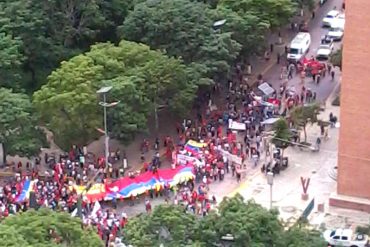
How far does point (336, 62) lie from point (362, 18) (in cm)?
1773

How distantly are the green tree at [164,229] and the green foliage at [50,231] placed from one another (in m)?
1.51

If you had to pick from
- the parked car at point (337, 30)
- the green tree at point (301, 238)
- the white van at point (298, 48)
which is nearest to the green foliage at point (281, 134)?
the white van at point (298, 48)

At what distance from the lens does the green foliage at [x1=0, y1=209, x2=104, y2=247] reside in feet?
138

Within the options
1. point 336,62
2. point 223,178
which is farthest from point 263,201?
point 336,62

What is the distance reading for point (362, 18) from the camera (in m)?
54.2

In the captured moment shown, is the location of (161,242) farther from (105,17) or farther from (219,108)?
(105,17)

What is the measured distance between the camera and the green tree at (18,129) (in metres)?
60.2

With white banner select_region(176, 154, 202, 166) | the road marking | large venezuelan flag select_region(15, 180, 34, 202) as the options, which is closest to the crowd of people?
large venezuelan flag select_region(15, 180, 34, 202)

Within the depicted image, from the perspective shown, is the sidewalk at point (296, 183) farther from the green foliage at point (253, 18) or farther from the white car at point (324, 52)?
the white car at point (324, 52)

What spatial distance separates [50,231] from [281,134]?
22.3m

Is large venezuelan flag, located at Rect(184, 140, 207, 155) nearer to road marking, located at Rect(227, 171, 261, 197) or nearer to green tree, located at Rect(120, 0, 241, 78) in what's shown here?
road marking, located at Rect(227, 171, 261, 197)

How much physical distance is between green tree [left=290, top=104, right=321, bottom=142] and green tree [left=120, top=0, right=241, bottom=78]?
6372 millimetres

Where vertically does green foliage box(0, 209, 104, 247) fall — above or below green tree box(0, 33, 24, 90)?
below

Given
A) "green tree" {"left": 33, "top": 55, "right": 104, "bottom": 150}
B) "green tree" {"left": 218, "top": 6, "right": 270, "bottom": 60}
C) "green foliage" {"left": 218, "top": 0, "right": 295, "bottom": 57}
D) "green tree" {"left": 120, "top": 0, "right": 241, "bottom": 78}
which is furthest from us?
"green foliage" {"left": 218, "top": 0, "right": 295, "bottom": 57}
